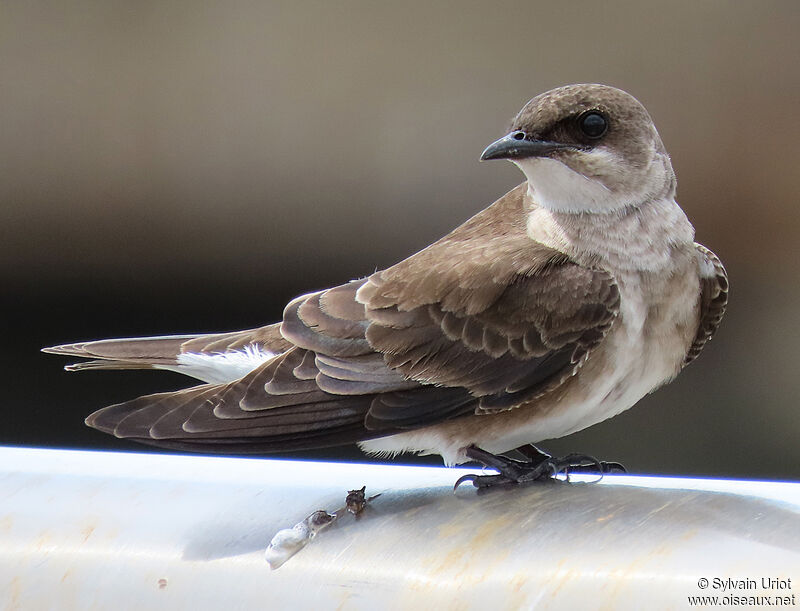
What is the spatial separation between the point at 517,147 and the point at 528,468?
1.26ft

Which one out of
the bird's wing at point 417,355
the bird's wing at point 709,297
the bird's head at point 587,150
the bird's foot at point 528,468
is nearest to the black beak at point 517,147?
the bird's head at point 587,150

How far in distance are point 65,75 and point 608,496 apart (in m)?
2.48

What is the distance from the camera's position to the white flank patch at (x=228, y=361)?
1.58 meters

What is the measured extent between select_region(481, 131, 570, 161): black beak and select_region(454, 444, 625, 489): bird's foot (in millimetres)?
357

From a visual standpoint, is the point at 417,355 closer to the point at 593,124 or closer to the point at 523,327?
the point at 523,327

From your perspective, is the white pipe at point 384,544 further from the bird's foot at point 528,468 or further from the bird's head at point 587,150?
the bird's head at point 587,150

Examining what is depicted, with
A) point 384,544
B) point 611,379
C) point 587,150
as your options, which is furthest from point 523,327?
point 384,544

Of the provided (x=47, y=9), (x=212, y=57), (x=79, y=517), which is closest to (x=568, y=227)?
(x=79, y=517)

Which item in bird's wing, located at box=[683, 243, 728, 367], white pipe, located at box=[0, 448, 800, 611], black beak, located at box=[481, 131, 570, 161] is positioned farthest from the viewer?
bird's wing, located at box=[683, 243, 728, 367]

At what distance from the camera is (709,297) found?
1531 millimetres

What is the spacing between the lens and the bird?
1418 mm

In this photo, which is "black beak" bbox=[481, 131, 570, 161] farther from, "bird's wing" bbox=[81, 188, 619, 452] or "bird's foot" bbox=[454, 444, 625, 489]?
"bird's foot" bbox=[454, 444, 625, 489]

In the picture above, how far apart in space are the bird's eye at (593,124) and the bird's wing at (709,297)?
207 millimetres

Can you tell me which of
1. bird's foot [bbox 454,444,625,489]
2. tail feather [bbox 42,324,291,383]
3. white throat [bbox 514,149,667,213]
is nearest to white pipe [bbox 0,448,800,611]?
bird's foot [bbox 454,444,625,489]
